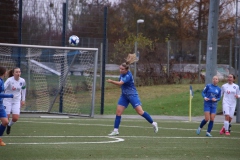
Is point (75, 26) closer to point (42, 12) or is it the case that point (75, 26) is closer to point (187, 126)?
point (42, 12)

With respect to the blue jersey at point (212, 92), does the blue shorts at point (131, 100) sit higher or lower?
lower

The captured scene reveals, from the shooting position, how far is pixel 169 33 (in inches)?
2105

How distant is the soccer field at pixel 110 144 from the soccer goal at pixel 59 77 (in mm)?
4884

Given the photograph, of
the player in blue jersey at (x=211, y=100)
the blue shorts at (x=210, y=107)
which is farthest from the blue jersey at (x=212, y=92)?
the blue shorts at (x=210, y=107)

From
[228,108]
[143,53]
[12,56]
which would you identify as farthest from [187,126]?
[143,53]

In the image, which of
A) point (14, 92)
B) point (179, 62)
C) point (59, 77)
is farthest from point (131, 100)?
point (179, 62)

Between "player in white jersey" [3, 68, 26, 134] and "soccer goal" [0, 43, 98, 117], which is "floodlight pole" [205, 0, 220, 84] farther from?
"player in white jersey" [3, 68, 26, 134]

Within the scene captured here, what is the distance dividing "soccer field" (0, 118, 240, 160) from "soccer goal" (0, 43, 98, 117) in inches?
192

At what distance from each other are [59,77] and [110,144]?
35.1 ft

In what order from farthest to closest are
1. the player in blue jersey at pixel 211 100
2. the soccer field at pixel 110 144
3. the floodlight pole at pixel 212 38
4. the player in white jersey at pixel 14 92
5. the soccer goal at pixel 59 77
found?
the soccer goal at pixel 59 77, the floodlight pole at pixel 212 38, the player in blue jersey at pixel 211 100, the player in white jersey at pixel 14 92, the soccer field at pixel 110 144

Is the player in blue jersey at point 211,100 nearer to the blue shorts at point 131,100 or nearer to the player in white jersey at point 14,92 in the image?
the blue shorts at point 131,100

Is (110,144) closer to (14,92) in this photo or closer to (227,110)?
(14,92)

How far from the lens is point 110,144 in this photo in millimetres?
13023

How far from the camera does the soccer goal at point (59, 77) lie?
2283 centimetres
